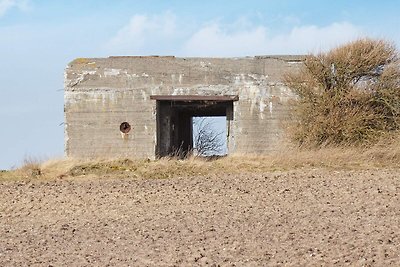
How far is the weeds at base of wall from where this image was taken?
59.8 ft

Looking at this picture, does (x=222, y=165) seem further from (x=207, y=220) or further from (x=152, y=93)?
(x=207, y=220)

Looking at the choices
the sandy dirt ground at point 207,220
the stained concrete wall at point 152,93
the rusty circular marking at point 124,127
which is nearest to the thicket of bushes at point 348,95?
the stained concrete wall at point 152,93

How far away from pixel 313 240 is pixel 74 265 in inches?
116

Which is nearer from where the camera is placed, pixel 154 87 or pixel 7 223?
pixel 7 223

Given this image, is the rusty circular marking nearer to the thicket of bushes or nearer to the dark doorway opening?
the dark doorway opening

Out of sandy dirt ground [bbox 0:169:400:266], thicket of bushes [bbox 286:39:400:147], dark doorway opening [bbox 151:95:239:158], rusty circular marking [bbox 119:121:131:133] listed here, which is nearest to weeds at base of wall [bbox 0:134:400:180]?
thicket of bushes [bbox 286:39:400:147]

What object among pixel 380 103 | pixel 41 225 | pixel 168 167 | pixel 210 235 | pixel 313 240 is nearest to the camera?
pixel 313 240

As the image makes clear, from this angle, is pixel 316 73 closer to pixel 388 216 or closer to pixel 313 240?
pixel 388 216

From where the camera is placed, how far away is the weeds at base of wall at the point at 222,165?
18.2 metres

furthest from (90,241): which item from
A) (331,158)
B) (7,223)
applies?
(331,158)

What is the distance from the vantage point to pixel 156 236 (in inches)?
426

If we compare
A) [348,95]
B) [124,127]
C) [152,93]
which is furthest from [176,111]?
[348,95]

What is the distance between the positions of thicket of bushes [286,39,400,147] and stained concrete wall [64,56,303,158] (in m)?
0.61

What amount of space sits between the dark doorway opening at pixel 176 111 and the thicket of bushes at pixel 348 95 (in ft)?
6.51
